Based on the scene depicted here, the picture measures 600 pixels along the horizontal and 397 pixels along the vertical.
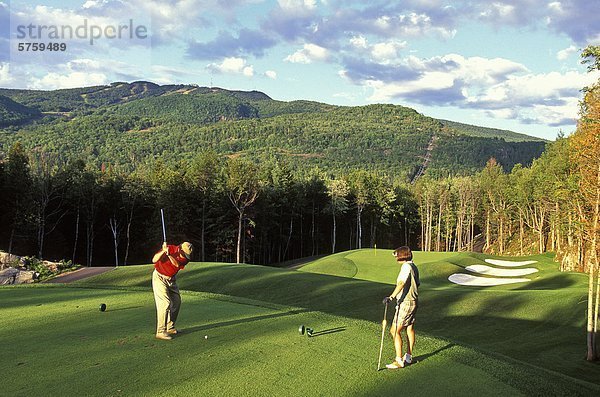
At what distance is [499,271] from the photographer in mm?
41188

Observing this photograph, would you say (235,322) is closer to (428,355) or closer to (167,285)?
(167,285)

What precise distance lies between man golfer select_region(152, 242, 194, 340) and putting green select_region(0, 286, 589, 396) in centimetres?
47

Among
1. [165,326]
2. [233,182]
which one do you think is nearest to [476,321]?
[165,326]

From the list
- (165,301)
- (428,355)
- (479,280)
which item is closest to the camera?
(428,355)

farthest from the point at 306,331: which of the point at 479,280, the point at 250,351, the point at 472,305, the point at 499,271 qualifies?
the point at 499,271

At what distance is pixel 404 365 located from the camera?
326 inches

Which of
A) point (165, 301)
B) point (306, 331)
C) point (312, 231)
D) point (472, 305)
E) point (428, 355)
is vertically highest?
point (165, 301)

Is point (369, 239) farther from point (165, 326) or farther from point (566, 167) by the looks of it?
point (165, 326)

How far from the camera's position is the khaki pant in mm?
9555

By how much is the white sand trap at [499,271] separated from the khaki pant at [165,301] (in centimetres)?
3625

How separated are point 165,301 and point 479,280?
107ft

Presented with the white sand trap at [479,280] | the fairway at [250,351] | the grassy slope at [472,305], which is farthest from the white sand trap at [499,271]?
the fairway at [250,351]

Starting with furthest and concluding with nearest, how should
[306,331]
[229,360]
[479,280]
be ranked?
[479,280] < [306,331] < [229,360]

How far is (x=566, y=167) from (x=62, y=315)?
4766 centimetres
